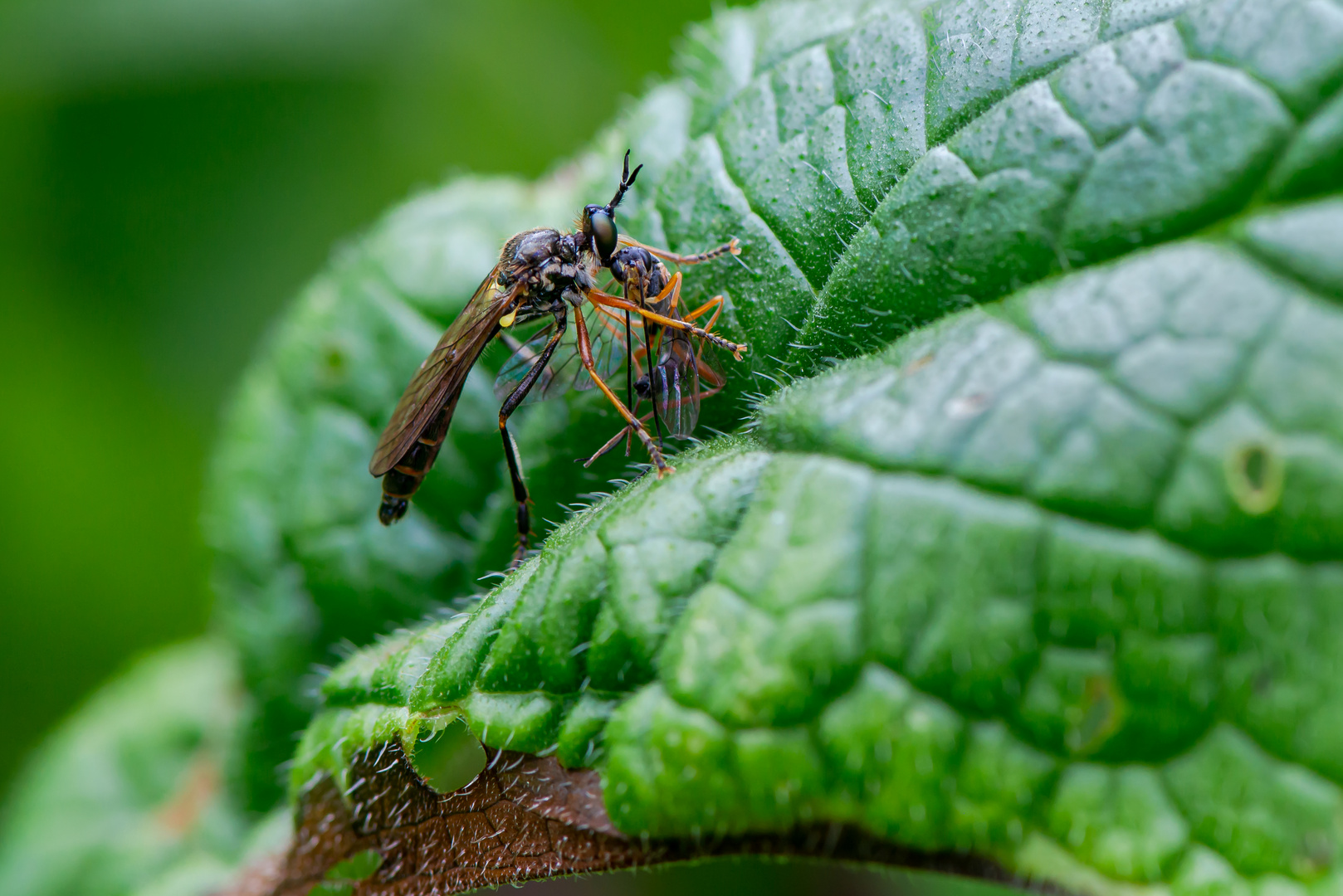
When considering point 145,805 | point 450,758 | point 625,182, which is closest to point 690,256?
point 625,182

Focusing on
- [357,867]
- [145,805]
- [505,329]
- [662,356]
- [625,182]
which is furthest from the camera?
[145,805]

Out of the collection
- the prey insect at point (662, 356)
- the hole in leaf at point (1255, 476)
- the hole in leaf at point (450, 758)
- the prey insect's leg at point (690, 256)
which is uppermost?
the prey insect's leg at point (690, 256)

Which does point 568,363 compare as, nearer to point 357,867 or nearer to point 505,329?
point 505,329

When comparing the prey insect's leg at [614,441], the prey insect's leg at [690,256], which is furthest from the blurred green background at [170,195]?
the prey insect's leg at [614,441]

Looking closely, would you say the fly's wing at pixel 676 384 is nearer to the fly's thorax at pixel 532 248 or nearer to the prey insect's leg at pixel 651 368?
the prey insect's leg at pixel 651 368

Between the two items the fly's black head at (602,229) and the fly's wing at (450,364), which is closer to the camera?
the fly's black head at (602,229)

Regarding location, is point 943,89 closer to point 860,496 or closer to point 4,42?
point 860,496

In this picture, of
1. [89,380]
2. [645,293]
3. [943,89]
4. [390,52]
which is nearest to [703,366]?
[645,293]
